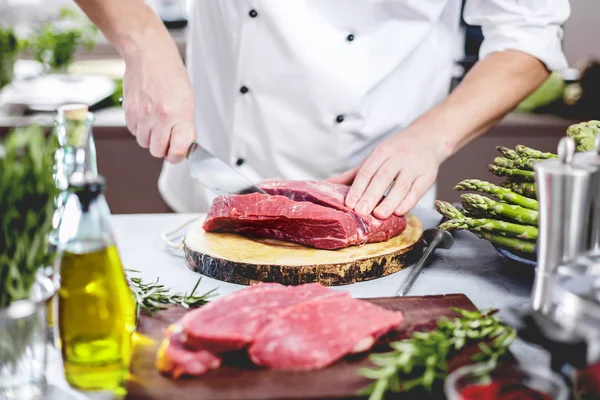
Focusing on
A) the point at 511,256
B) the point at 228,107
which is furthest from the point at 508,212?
the point at 228,107

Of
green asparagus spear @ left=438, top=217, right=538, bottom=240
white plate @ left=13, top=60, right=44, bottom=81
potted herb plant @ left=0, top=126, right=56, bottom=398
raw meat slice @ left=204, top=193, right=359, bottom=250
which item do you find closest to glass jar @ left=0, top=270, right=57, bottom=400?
potted herb plant @ left=0, top=126, right=56, bottom=398

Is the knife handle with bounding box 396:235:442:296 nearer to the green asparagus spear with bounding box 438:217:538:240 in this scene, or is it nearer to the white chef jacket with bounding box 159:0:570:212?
the green asparagus spear with bounding box 438:217:538:240

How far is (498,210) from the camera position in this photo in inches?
59.2

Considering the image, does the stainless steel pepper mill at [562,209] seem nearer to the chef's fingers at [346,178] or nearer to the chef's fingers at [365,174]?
the chef's fingers at [365,174]

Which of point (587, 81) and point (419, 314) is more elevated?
point (587, 81)

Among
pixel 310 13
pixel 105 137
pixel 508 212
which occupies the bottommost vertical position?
pixel 105 137

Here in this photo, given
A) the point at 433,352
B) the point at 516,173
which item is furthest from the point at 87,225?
the point at 516,173

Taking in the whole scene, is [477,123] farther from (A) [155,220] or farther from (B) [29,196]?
(B) [29,196]

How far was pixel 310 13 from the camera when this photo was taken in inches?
80.4

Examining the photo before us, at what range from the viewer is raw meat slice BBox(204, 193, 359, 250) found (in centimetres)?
159

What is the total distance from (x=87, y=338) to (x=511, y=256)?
0.91 m

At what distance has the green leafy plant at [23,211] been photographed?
90cm

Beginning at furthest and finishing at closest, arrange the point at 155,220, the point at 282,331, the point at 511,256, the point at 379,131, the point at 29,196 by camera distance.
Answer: the point at 379,131 → the point at 155,220 → the point at 511,256 → the point at 282,331 → the point at 29,196

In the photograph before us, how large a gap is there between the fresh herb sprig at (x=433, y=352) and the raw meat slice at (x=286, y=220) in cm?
47
